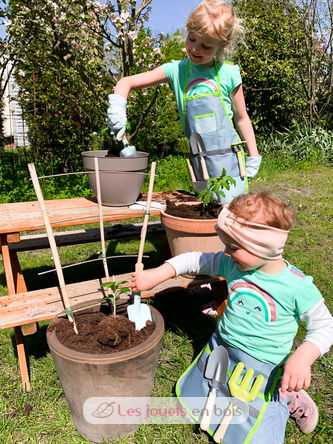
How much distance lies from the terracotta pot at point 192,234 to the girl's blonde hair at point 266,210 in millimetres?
455

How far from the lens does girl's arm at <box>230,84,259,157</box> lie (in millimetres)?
2125

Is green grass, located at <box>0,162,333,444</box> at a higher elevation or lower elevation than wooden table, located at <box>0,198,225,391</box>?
lower

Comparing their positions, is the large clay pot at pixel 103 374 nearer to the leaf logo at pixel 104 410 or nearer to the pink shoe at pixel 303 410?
the leaf logo at pixel 104 410

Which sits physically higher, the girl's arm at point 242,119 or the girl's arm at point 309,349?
the girl's arm at point 242,119

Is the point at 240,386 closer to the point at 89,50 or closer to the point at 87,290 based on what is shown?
the point at 87,290

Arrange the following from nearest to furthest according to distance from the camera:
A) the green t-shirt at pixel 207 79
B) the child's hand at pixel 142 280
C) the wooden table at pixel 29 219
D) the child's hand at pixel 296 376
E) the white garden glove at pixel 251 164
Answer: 1. the child's hand at pixel 296 376
2. the child's hand at pixel 142 280
3. the wooden table at pixel 29 219
4. the green t-shirt at pixel 207 79
5. the white garden glove at pixel 251 164

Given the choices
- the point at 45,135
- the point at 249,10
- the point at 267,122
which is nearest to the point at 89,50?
the point at 45,135

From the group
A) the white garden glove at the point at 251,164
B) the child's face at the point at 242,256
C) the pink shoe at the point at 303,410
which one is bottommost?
the pink shoe at the point at 303,410

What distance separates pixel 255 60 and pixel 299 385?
26.8 ft

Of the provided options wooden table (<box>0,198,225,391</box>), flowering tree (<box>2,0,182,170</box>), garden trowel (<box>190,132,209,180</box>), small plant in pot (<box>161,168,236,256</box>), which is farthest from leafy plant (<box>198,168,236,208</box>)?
flowering tree (<box>2,0,182,170</box>)

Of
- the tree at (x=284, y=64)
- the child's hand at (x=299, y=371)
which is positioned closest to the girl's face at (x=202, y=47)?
the child's hand at (x=299, y=371)

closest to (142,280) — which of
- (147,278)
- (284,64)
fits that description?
(147,278)

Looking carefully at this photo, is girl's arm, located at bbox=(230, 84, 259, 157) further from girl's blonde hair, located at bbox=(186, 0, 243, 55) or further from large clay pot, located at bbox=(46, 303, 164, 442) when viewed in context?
large clay pot, located at bbox=(46, 303, 164, 442)

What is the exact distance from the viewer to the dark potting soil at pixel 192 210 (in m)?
2.09
